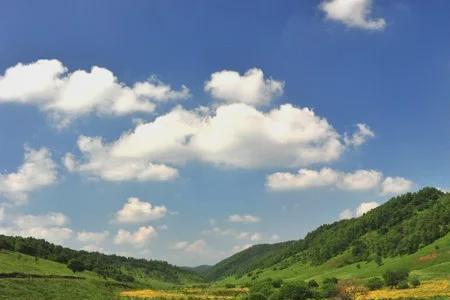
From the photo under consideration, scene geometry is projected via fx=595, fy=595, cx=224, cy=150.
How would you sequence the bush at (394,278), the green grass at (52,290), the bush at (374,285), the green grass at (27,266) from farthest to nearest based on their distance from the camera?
the green grass at (27,266) → the bush at (394,278) → the bush at (374,285) → the green grass at (52,290)

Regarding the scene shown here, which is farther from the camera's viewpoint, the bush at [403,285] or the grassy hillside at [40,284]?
the bush at [403,285]

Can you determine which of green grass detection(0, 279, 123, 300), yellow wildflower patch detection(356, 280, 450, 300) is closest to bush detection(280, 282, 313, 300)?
yellow wildflower patch detection(356, 280, 450, 300)

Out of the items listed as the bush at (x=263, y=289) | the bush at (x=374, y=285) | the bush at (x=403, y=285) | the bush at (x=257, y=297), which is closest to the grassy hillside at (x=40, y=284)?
the bush at (x=263, y=289)

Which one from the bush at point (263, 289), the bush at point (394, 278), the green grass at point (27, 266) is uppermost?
the green grass at point (27, 266)

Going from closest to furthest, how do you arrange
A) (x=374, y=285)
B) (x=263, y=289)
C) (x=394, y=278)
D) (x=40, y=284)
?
(x=40, y=284)
(x=263, y=289)
(x=394, y=278)
(x=374, y=285)

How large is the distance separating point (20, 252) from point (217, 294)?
75841mm

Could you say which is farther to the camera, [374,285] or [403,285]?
[374,285]

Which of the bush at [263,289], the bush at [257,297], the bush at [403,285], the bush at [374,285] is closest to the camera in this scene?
the bush at [257,297]

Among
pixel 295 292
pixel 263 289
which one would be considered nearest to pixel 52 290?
pixel 263 289

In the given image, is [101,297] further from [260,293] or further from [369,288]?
[369,288]

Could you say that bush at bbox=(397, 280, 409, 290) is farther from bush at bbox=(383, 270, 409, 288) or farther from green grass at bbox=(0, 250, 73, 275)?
green grass at bbox=(0, 250, 73, 275)

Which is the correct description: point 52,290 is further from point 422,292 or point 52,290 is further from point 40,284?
point 422,292

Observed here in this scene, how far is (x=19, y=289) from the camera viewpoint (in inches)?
4269

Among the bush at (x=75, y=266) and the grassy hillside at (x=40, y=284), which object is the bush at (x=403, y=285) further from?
the bush at (x=75, y=266)
